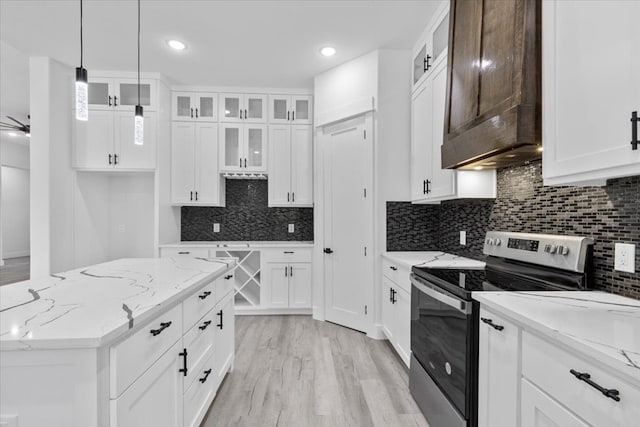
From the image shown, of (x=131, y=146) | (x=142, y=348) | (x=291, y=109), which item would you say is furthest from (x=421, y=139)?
(x=131, y=146)

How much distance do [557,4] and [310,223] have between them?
3.49 m

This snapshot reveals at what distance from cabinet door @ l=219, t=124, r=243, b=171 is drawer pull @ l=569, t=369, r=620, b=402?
377 centimetres

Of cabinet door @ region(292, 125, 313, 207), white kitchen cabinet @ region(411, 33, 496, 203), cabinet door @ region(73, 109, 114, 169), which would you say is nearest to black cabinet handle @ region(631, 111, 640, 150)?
white kitchen cabinet @ region(411, 33, 496, 203)

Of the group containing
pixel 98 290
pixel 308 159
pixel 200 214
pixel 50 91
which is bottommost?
pixel 98 290

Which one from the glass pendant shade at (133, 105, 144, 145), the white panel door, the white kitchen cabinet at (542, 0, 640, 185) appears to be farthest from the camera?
the white panel door

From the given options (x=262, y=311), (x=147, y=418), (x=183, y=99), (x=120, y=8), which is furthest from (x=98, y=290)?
(x=183, y=99)

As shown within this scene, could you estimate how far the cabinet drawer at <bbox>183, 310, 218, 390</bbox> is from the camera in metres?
1.60

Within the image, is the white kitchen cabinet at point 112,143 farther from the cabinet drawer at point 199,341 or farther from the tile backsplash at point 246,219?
the cabinet drawer at point 199,341

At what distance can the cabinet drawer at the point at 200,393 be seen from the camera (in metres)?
1.60

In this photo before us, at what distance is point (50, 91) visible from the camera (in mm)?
3389

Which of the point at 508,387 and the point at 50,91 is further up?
the point at 50,91

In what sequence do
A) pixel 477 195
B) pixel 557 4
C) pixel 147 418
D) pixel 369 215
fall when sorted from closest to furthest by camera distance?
1. pixel 147 418
2. pixel 557 4
3. pixel 477 195
4. pixel 369 215

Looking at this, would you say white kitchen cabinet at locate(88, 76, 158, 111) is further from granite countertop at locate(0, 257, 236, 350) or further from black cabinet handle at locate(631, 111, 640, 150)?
black cabinet handle at locate(631, 111, 640, 150)

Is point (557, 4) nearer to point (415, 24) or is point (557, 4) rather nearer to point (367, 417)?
point (415, 24)
